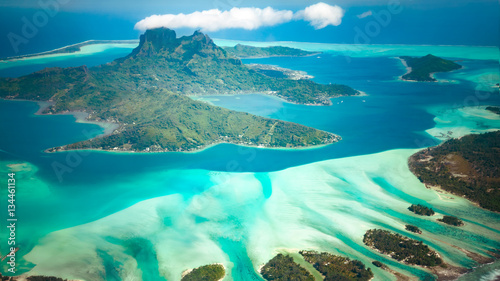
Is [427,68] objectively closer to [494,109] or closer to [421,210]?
[494,109]

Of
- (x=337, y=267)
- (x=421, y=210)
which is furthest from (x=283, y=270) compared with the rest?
(x=421, y=210)

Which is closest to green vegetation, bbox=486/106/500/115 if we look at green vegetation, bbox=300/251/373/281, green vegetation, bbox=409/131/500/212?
green vegetation, bbox=409/131/500/212

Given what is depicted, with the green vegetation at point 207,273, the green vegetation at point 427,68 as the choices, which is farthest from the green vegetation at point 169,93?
the green vegetation at point 207,273

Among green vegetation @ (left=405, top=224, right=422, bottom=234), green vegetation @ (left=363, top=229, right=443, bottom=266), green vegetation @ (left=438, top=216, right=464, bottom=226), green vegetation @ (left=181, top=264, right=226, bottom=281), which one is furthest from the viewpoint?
green vegetation @ (left=438, top=216, right=464, bottom=226)

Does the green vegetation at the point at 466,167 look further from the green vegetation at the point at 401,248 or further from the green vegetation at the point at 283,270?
the green vegetation at the point at 283,270

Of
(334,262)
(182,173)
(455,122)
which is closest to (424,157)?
(455,122)

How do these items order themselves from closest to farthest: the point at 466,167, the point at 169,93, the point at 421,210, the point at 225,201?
the point at 421,210, the point at 225,201, the point at 466,167, the point at 169,93

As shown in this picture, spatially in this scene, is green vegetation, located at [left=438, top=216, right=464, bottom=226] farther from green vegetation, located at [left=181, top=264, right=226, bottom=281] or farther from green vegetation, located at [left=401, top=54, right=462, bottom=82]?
green vegetation, located at [left=401, top=54, right=462, bottom=82]
